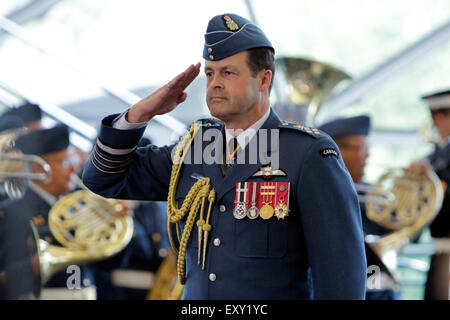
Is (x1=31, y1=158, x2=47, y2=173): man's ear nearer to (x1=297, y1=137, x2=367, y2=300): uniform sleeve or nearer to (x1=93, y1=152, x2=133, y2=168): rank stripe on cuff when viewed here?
(x1=93, y1=152, x2=133, y2=168): rank stripe on cuff

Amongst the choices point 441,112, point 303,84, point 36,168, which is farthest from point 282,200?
point 303,84

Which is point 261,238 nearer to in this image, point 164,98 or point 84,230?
point 164,98

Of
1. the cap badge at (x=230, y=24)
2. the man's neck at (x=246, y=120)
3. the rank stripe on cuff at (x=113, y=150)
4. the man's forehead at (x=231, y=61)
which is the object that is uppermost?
the cap badge at (x=230, y=24)

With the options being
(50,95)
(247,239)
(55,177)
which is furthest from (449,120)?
(50,95)

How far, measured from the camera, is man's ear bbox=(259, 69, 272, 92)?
1.66 metres

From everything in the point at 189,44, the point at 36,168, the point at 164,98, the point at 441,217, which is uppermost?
the point at 189,44

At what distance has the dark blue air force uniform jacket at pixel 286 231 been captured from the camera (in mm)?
1518

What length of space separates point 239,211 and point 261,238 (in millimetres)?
86

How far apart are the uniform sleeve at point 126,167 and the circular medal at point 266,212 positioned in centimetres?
34

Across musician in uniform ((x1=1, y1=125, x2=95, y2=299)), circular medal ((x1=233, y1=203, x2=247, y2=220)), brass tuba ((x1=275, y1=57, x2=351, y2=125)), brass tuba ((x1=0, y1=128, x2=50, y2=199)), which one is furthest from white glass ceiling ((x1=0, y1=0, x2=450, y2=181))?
circular medal ((x1=233, y1=203, x2=247, y2=220))

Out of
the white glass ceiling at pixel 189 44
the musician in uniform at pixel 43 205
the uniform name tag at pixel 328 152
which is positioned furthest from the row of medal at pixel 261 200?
the white glass ceiling at pixel 189 44

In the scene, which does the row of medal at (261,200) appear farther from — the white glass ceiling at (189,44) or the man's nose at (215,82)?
the white glass ceiling at (189,44)

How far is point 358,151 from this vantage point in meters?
3.02
